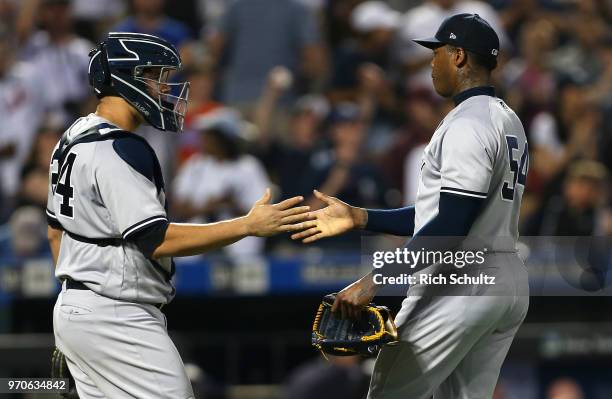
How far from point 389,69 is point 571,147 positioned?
1.73 m

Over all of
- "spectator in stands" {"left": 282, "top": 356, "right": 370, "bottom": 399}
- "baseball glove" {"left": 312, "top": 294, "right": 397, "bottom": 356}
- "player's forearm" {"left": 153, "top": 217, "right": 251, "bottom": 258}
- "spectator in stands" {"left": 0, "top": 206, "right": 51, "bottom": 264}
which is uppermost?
"player's forearm" {"left": 153, "top": 217, "right": 251, "bottom": 258}

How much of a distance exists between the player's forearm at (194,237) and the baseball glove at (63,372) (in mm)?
733

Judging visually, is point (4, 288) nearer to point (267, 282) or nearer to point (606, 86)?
point (267, 282)

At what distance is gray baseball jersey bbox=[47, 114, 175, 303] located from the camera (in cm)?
410

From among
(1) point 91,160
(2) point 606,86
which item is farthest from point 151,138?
(1) point 91,160

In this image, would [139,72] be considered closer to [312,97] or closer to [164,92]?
[164,92]

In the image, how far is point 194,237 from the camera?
4117mm

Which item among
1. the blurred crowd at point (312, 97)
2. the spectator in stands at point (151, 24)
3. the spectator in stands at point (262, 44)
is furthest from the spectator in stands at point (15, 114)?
the spectator in stands at point (262, 44)

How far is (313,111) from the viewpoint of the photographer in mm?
9148

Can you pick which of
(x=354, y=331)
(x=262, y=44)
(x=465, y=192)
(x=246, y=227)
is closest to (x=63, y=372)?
(x=246, y=227)

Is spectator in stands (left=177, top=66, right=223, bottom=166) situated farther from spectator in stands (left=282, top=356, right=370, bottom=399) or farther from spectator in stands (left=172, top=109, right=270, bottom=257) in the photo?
spectator in stands (left=282, top=356, right=370, bottom=399)

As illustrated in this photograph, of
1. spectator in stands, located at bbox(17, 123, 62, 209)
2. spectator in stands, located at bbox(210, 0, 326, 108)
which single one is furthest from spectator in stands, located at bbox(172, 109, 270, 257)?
spectator in stands, located at bbox(210, 0, 326, 108)

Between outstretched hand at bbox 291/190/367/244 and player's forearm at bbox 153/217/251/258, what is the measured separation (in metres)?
0.31

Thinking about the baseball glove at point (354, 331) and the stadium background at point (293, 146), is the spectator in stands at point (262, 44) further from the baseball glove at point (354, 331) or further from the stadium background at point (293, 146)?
the baseball glove at point (354, 331)
